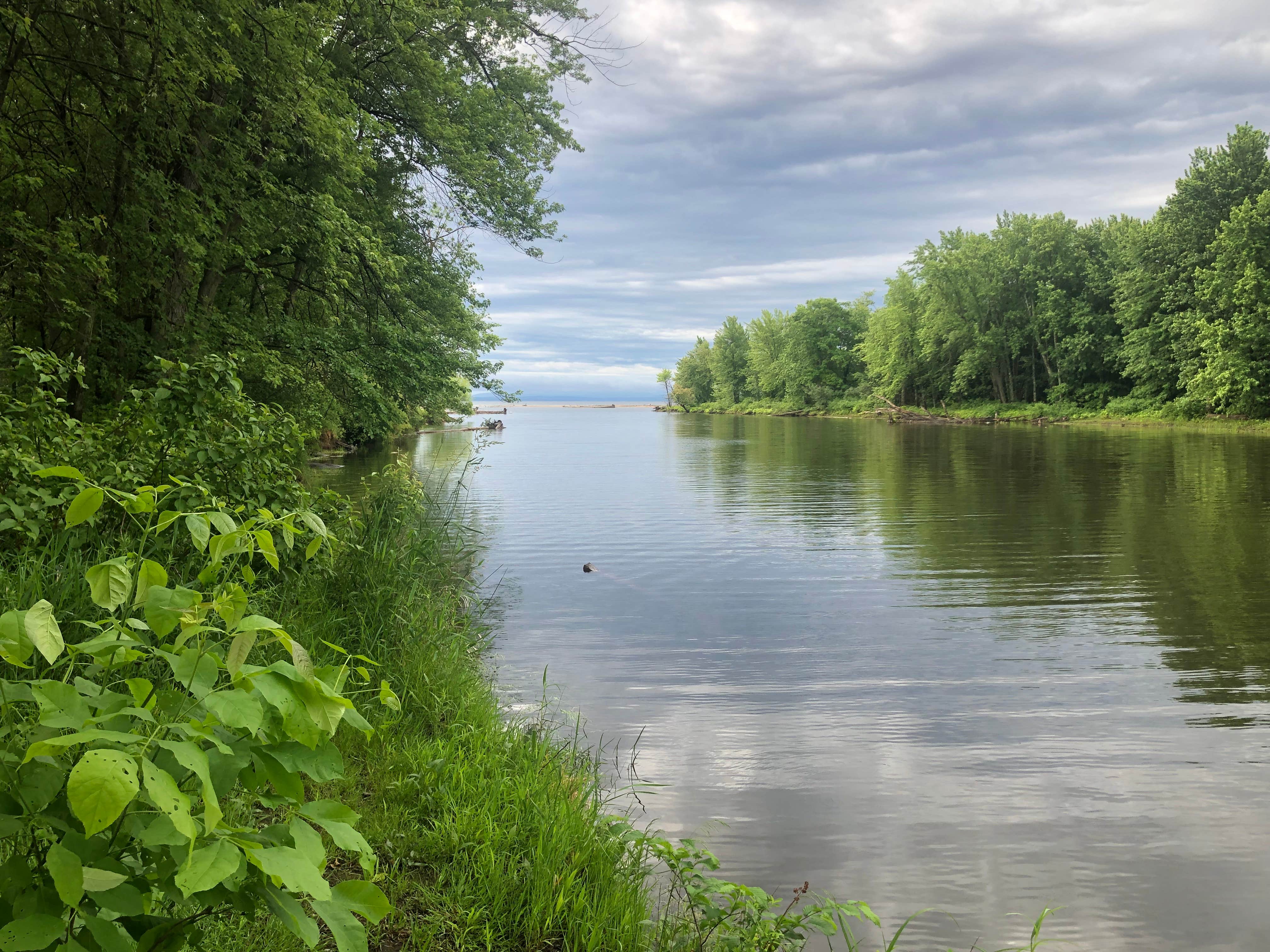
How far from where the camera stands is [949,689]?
7.70m

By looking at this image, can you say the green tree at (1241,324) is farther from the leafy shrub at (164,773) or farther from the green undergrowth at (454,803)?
the leafy shrub at (164,773)

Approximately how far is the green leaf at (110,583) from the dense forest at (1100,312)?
180 feet

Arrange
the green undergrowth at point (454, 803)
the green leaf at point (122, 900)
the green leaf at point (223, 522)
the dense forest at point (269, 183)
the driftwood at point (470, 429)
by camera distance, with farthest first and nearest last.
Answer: the driftwood at point (470, 429), the dense forest at point (269, 183), the green undergrowth at point (454, 803), the green leaf at point (223, 522), the green leaf at point (122, 900)

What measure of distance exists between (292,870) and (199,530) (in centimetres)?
79

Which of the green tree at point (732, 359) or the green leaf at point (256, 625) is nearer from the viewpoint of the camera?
the green leaf at point (256, 625)

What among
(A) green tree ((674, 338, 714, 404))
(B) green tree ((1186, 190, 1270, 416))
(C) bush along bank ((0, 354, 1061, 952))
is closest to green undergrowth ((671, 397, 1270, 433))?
(B) green tree ((1186, 190, 1270, 416))

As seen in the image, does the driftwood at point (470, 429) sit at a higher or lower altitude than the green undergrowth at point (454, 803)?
higher

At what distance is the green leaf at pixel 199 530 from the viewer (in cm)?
181

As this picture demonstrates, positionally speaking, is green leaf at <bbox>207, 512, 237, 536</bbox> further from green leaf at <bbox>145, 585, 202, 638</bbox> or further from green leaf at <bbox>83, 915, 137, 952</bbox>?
green leaf at <bbox>83, 915, 137, 952</bbox>

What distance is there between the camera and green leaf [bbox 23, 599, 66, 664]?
151 cm

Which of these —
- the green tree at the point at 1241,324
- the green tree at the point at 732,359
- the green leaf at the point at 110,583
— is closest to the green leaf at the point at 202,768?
the green leaf at the point at 110,583

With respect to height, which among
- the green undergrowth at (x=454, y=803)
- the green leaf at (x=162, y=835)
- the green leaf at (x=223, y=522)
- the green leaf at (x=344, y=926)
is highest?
the green leaf at (x=223, y=522)

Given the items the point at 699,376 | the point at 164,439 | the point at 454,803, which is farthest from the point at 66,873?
the point at 699,376

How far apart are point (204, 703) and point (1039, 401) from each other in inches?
3119
